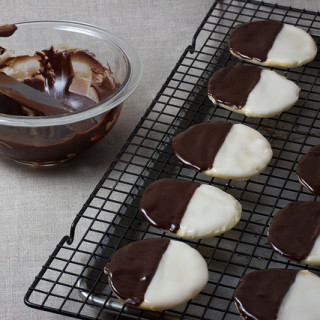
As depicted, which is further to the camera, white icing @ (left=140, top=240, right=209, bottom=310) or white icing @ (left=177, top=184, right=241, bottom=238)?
white icing @ (left=177, top=184, right=241, bottom=238)

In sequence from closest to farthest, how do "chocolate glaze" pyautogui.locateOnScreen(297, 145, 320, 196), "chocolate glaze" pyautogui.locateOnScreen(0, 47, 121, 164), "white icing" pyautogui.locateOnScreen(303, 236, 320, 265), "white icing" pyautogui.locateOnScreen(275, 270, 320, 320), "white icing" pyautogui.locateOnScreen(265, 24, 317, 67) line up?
"white icing" pyautogui.locateOnScreen(275, 270, 320, 320), "white icing" pyautogui.locateOnScreen(303, 236, 320, 265), "chocolate glaze" pyautogui.locateOnScreen(297, 145, 320, 196), "chocolate glaze" pyautogui.locateOnScreen(0, 47, 121, 164), "white icing" pyautogui.locateOnScreen(265, 24, 317, 67)

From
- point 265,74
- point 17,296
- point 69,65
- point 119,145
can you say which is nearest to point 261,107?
point 265,74

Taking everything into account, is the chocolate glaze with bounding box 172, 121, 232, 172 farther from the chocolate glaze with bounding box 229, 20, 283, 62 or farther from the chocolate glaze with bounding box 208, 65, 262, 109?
the chocolate glaze with bounding box 229, 20, 283, 62

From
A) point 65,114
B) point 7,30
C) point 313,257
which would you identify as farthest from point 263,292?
point 7,30

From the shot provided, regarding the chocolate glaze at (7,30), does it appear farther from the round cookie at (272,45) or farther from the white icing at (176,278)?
the white icing at (176,278)

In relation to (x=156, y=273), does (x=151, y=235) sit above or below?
below

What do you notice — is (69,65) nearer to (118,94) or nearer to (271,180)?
(118,94)

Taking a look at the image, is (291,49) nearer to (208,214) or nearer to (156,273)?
(208,214)

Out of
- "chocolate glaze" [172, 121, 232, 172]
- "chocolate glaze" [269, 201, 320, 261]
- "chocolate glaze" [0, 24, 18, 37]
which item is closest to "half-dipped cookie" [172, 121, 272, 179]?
"chocolate glaze" [172, 121, 232, 172]
